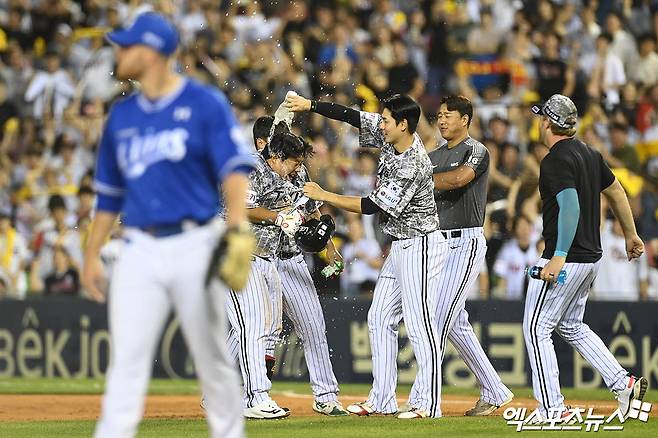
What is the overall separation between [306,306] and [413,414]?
53.6 inches

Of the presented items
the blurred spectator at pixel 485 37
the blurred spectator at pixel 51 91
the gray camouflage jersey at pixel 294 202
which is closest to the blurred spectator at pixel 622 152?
the blurred spectator at pixel 485 37

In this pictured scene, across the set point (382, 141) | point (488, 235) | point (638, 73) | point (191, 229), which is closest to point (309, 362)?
point (382, 141)

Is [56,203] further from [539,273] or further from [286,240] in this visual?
[539,273]

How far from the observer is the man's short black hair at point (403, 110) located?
9977mm

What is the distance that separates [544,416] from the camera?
945 centimetres

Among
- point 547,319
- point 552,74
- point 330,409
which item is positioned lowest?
point 330,409

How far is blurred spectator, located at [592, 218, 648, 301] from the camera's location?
15.0 meters

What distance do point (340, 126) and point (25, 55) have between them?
7203 mm

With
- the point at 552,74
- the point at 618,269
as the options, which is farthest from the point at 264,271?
the point at 552,74

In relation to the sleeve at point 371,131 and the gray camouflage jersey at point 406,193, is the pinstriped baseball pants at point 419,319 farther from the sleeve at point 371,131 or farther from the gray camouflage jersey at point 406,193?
the sleeve at point 371,131

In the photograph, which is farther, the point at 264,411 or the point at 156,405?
the point at 156,405

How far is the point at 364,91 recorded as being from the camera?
1827cm

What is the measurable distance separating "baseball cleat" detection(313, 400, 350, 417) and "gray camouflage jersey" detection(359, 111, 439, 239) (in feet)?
5.24

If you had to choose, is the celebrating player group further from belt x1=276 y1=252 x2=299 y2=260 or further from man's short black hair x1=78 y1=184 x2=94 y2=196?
man's short black hair x1=78 y1=184 x2=94 y2=196
